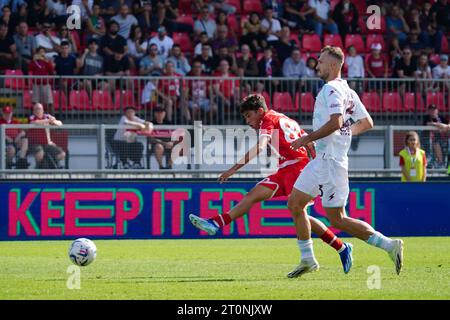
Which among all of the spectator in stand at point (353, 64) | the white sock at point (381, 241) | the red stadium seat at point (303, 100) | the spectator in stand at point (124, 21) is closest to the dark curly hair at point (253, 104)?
the white sock at point (381, 241)

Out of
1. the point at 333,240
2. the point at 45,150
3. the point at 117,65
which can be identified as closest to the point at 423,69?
the point at 117,65

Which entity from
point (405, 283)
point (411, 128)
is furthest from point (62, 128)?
point (405, 283)

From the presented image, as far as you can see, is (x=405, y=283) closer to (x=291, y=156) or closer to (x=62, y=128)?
(x=291, y=156)

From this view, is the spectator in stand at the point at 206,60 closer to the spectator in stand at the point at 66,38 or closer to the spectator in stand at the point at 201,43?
the spectator in stand at the point at 201,43

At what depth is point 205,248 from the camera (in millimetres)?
17281

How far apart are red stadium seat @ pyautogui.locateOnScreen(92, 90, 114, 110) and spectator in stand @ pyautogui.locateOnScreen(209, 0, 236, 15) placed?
578 centimetres

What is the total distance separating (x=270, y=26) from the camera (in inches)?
1038

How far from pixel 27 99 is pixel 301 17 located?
8.47 metres

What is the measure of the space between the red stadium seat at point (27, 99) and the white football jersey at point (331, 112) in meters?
11.2

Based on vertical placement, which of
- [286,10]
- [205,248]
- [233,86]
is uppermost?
[286,10]

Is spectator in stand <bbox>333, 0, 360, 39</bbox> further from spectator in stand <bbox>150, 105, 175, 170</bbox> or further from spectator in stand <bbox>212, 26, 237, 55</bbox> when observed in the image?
spectator in stand <bbox>150, 105, 175, 170</bbox>

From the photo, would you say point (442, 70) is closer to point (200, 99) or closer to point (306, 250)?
point (200, 99)

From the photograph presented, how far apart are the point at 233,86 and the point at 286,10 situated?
553 centimetres
